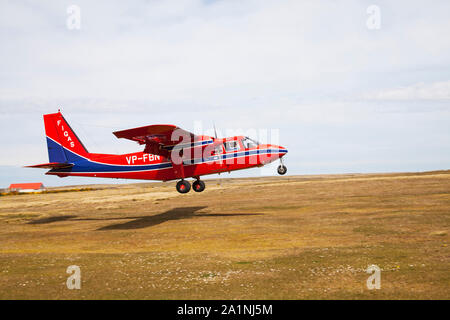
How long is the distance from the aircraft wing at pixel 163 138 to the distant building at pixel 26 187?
9106 centimetres

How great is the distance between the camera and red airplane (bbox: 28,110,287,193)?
24.6 m

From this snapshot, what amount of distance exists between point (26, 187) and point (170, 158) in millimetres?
93635

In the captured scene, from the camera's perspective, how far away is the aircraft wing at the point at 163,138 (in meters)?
21.3

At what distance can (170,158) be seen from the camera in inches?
1020

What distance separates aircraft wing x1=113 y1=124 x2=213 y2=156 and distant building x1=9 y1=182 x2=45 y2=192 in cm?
9106

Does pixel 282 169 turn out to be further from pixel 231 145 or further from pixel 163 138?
pixel 163 138

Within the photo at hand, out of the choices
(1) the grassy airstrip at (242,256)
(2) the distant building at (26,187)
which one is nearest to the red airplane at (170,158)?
(1) the grassy airstrip at (242,256)

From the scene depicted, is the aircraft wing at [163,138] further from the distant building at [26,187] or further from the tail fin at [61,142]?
the distant building at [26,187]

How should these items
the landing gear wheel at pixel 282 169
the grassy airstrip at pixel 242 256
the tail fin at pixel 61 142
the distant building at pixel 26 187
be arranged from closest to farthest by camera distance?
the grassy airstrip at pixel 242 256 → the landing gear wheel at pixel 282 169 → the tail fin at pixel 61 142 → the distant building at pixel 26 187

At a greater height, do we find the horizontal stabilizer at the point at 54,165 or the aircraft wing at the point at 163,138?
the aircraft wing at the point at 163,138

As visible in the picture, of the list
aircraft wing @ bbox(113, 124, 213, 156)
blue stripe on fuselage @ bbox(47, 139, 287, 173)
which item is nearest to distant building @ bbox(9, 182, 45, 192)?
blue stripe on fuselage @ bbox(47, 139, 287, 173)
